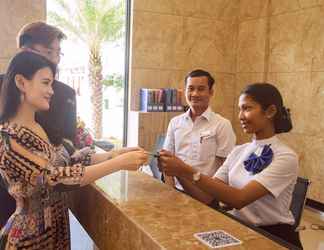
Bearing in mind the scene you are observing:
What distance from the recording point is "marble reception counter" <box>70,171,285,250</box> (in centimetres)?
109

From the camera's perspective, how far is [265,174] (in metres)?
1.66

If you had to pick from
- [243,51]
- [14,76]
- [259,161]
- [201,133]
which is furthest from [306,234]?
[14,76]

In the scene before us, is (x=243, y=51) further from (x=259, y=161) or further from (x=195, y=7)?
(x=259, y=161)

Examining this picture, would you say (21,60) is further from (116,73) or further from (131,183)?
(116,73)

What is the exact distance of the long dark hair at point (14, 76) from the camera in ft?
4.39

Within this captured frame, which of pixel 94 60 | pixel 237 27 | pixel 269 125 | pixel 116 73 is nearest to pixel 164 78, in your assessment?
pixel 116 73

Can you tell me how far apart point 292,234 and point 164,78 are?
4.31 m

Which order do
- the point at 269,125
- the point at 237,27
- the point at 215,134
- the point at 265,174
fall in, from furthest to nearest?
1. the point at 237,27
2. the point at 215,134
3. the point at 269,125
4. the point at 265,174

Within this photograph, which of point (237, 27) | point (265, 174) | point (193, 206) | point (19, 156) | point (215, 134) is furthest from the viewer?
point (237, 27)

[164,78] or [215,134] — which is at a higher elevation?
[164,78]

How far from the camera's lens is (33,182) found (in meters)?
1.29

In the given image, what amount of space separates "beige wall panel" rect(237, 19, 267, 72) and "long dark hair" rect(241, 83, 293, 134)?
13.2ft

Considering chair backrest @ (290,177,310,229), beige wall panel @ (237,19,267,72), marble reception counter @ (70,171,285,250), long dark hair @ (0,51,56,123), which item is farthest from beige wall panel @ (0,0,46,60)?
chair backrest @ (290,177,310,229)

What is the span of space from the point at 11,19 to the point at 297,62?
4008 mm
